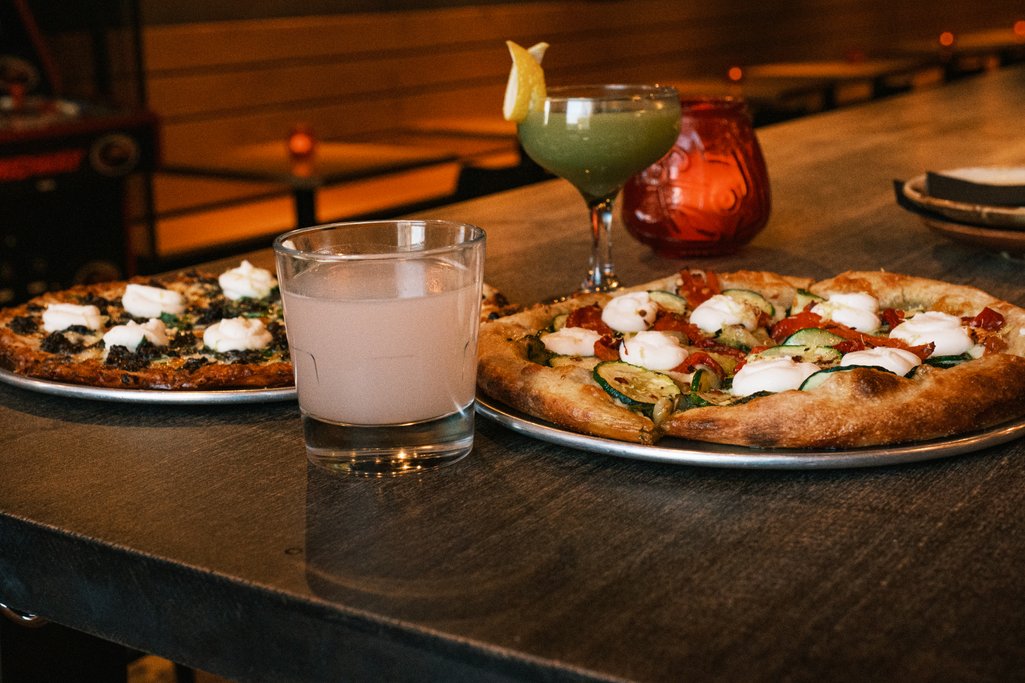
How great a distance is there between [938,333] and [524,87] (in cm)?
65

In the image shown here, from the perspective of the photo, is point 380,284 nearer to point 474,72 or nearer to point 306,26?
point 306,26

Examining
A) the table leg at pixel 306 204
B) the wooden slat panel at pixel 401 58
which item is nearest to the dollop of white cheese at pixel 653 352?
the table leg at pixel 306 204

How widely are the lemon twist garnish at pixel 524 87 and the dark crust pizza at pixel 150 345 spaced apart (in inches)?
15.5

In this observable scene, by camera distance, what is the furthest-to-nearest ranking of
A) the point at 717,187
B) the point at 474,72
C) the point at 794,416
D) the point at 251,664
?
the point at 474,72, the point at 717,187, the point at 794,416, the point at 251,664

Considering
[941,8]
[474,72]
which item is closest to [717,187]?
[474,72]

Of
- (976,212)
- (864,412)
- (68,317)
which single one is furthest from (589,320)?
(976,212)

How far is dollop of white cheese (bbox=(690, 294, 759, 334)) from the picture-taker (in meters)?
1.18

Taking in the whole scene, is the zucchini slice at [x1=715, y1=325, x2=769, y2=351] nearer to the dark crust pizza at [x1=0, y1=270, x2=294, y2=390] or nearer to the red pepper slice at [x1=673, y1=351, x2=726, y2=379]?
the red pepper slice at [x1=673, y1=351, x2=726, y2=379]

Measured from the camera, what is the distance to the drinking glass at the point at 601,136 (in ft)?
4.96

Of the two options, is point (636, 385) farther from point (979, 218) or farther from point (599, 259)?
point (979, 218)

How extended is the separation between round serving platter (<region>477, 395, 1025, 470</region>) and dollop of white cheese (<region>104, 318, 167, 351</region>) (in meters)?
0.47

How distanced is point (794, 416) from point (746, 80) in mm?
6933

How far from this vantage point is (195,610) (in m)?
0.82

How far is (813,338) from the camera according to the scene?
1.10 metres
